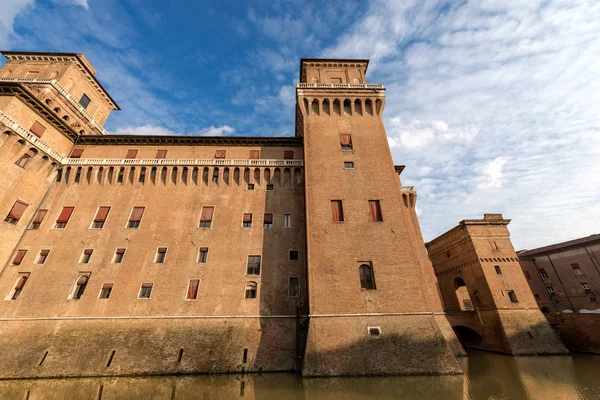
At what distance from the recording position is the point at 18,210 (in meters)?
22.2

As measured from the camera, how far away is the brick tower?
1627cm

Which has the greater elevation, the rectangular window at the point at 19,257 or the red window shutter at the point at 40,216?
the red window shutter at the point at 40,216

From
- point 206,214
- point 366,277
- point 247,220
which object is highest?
point 206,214

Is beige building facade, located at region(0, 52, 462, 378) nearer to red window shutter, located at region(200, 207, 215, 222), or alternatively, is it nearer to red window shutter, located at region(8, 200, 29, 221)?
red window shutter, located at region(8, 200, 29, 221)

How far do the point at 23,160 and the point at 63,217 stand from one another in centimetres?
556

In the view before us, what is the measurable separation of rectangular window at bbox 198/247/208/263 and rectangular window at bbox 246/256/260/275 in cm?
357

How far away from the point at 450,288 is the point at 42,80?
51.2 metres

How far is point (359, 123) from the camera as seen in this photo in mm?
25781

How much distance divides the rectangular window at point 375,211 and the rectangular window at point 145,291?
1785 centimetres

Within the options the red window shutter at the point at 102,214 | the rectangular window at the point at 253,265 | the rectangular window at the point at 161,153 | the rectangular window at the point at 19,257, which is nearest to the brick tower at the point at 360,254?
the rectangular window at the point at 253,265

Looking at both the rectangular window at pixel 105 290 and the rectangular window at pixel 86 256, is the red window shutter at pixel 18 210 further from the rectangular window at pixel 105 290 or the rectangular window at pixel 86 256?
the rectangular window at pixel 105 290

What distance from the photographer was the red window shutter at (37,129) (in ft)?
77.4

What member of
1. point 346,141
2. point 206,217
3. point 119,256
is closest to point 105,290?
point 119,256

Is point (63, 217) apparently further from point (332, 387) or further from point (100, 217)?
point (332, 387)
